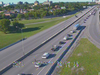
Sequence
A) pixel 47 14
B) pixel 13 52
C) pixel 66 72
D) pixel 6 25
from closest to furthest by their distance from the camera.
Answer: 1. pixel 66 72
2. pixel 13 52
3. pixel 6 25
4. pixel 47 14

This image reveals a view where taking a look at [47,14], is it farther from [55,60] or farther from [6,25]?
[55,60]

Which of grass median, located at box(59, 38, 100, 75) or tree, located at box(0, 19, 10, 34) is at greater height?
tree, located at box(0, 19, 10, 34)

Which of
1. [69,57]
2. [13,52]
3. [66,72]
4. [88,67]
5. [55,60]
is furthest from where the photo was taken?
[13,52]

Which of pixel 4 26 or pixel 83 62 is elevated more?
pixel 4 26

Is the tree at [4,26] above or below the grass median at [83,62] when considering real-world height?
above

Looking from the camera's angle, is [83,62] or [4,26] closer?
[83,62]

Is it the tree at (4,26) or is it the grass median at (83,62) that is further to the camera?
the tree at (4,26)

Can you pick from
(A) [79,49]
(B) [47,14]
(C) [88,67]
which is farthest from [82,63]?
(B) [47,14]

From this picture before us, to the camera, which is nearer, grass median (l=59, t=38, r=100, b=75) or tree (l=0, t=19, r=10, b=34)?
grass median (l=59, t=38, r=100, b=75)
